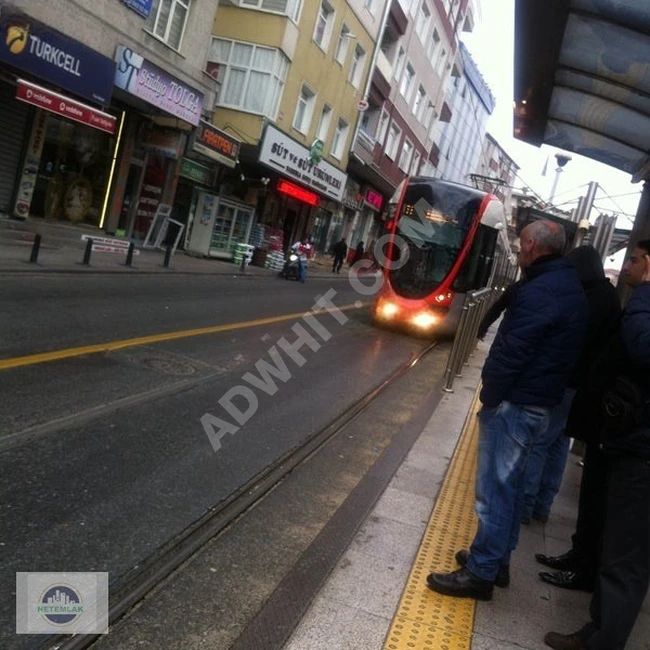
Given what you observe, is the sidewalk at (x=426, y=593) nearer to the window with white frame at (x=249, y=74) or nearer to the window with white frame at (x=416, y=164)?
the window with white frame at (x=249, y=74)

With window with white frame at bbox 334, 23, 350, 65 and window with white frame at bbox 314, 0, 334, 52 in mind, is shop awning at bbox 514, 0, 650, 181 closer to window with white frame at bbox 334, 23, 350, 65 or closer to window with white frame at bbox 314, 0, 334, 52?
window with white frame at bbox 314, 0, 334, 52

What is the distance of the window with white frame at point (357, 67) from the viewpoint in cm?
3020

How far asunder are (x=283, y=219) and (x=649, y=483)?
1107 inches

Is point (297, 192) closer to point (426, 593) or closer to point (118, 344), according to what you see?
point (118, 344)

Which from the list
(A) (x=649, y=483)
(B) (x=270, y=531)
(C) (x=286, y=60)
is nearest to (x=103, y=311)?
(B) (x=270, y=531)

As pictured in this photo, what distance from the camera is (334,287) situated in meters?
23.6

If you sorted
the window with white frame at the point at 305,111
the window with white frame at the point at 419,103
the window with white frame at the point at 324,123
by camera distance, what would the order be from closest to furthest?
the window with white frame at the point at 305,111 → the window with white frame at the point at 324,123 → the window with white frame at the point at 419,103

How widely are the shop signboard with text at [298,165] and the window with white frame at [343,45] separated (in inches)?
176

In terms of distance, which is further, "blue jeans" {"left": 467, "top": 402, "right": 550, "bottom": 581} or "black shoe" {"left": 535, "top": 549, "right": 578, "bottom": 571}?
"black shoe" {"left": 535, "top": 549, "right": 578, "bottom": 571}

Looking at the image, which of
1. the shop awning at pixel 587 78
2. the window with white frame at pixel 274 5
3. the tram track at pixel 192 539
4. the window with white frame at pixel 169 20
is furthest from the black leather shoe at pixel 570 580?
the window with white frame at pixel 274 5

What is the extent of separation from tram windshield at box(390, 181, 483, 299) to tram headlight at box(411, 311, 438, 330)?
41 centimetres

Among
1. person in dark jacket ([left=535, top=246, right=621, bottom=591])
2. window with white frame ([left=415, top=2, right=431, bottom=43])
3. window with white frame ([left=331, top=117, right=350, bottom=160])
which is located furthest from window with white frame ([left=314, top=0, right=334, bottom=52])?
person in dark jacket ([left=535, top=246, right=621, bottom=591])

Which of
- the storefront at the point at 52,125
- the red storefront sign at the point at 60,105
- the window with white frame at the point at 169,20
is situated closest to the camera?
the red storefront sign at the point at 60,105

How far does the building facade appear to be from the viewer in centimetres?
1405
